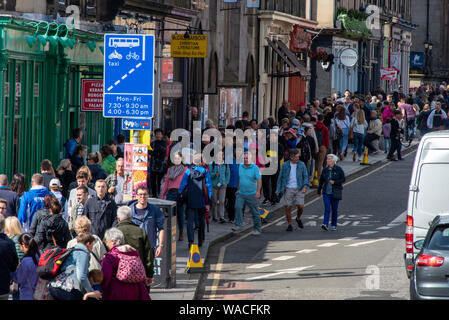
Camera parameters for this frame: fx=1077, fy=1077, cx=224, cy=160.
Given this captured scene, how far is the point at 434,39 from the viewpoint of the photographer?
9262 cm

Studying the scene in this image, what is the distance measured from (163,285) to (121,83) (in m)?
3.22

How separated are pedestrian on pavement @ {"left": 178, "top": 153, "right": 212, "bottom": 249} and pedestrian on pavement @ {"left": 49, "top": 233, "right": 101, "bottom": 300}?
8151mm

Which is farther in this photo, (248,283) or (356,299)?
(248,283)

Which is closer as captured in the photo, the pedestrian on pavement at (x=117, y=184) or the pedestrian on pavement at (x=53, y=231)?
the pedestrian on pavement at (x=53, y=231)

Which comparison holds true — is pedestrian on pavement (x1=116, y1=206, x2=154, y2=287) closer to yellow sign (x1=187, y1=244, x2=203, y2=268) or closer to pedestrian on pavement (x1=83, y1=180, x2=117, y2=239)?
pedestrian on pavement (x1=83, y1=180, x2=117, y2=239)

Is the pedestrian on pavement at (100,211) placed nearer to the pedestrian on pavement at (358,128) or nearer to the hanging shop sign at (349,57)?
the pedestrian on pavement at (358,128)

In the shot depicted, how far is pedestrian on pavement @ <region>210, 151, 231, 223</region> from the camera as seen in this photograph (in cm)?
2162

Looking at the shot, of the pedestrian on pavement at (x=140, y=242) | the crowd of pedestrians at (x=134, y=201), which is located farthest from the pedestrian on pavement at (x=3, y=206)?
the pedestrian on pavement at (x=140, y=242)

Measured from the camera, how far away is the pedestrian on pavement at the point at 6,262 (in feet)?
36.4

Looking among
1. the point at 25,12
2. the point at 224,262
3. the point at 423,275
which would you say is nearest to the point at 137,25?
the point at 25,12

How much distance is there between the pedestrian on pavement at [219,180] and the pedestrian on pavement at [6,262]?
10.5m

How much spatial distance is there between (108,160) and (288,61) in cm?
2527

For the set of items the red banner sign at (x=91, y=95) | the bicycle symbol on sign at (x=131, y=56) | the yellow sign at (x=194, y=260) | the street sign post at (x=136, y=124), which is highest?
the bicycle symbol on sign at (x=131, y=56)

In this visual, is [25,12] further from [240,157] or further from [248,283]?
[248,283]
